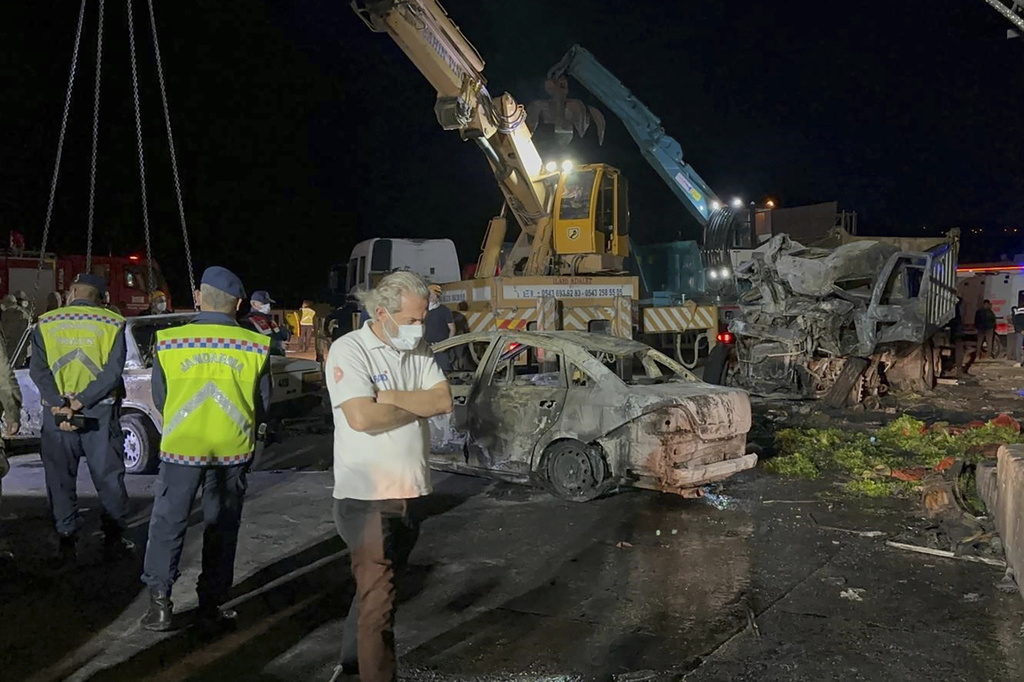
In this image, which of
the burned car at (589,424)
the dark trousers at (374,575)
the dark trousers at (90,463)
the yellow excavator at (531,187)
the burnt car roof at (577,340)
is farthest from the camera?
the yellow excavator at (531,187)

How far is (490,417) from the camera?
7.48 m

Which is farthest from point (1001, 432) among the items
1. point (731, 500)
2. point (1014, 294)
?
point (1014, 294)

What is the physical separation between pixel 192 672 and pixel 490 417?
3.82 metres

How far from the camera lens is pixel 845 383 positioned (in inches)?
479

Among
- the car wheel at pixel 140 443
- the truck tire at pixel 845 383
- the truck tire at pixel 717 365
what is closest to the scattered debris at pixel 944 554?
the truck tire at pixel 845 383

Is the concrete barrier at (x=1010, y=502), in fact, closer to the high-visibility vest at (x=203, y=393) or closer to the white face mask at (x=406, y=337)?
the white face mask at (x=406, y=337)

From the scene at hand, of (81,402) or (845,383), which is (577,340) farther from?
(845,383)

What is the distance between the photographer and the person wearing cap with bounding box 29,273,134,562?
5613 millimetres

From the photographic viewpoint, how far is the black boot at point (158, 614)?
14.4 ft

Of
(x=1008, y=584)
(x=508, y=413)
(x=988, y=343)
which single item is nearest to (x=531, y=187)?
A: (x=508, y=413)

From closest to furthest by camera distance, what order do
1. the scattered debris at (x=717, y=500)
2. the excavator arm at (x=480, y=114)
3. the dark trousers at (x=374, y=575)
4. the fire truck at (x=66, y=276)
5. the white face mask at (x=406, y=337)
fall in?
the dark trousers at (x=374, y=575), the white face mask at (x=406, y=337), the scattered debris at (x=717, y=500), the excavator arm at (x=480, y=114), the fire truck at (x=66, y=276)

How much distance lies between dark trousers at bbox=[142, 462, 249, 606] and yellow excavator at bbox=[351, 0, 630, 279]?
8888 mm

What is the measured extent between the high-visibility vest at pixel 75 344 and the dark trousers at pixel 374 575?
319 centimetres

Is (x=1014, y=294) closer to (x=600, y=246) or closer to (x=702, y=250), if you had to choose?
(x=702, y=250)
